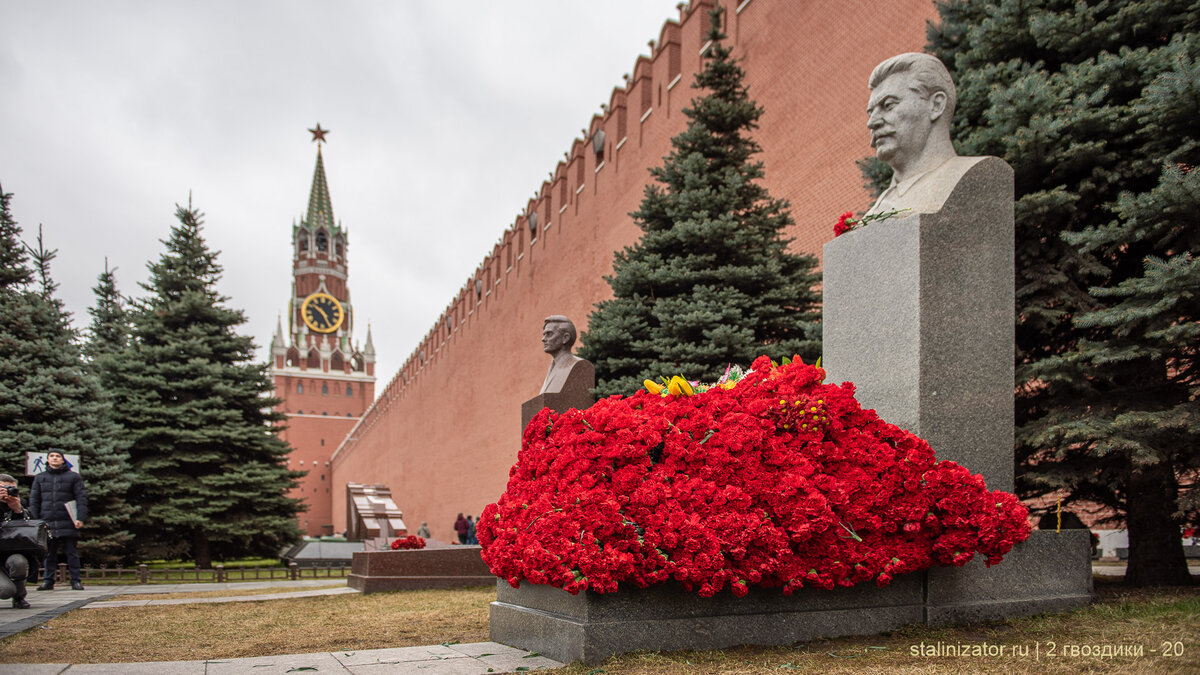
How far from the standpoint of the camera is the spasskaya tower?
87.2 metres

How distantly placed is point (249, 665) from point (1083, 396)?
5517 mm

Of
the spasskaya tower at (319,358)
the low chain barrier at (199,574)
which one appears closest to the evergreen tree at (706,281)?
the low chain barrier at (199,574)

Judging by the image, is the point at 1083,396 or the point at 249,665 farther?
the point at 1083,396

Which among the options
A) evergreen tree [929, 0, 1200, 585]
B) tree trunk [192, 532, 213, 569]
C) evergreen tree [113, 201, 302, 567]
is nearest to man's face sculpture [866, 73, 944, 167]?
evergreen tree [929, 0, 1200, 585]

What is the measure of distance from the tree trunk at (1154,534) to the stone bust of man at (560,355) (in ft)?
15.6

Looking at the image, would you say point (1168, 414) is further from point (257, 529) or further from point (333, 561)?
point (257, 529)

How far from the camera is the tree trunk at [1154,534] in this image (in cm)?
598

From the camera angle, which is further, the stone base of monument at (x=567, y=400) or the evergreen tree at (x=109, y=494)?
the evergreen tree at (x=109, y=494)

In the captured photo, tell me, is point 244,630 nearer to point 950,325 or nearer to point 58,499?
point 950,325

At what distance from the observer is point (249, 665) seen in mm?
3814

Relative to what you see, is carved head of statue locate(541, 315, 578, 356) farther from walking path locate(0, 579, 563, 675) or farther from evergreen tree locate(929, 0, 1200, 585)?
walking path locate(0, 579, 563, 675)

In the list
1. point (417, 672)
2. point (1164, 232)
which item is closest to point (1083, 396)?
point (1164, 232)

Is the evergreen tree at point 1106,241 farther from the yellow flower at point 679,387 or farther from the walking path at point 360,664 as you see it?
the walking path at point 360,664

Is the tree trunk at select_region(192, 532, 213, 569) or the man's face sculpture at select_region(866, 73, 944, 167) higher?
the man's face sculpture at select_region(866, 73, 944, 167)
